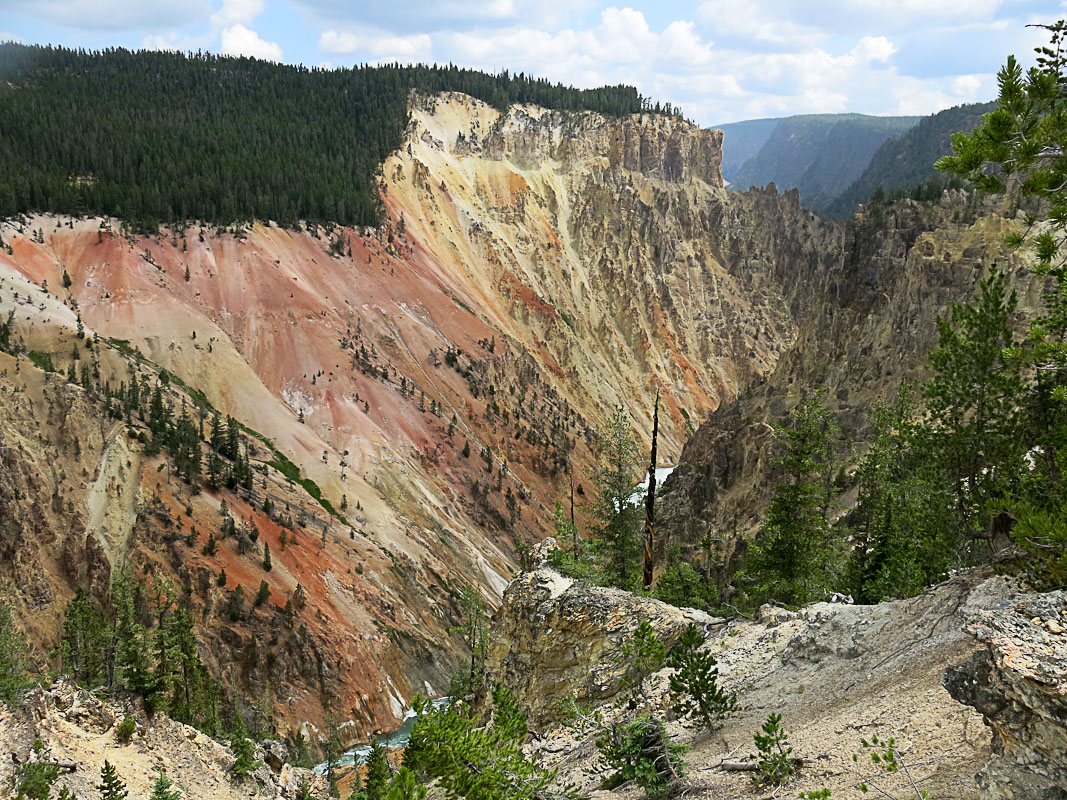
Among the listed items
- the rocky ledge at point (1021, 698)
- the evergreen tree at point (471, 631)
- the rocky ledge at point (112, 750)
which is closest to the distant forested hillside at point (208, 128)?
the evergreen tree at point (471, 631)

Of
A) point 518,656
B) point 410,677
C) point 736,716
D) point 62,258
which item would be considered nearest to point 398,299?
point 62,258

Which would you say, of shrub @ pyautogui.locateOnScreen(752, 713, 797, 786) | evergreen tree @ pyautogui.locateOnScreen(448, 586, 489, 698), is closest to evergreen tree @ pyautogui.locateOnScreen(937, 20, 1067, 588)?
shrub @ pyautogui.locateOnScreen(752, 713, 797, 786)

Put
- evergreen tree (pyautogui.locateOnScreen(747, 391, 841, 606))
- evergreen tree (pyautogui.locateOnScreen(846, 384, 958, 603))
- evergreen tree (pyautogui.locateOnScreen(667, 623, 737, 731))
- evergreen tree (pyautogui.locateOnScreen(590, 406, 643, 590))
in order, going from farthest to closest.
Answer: evergreen tree (pyautogui.locateOnScreen(590, 406, 643, 590)) → evergreen tree (pyautogui.locateOnScreen(747, 391, 841, 606)) → evergreen tree (pyautogui.locateOnScreen(846, 384, 958, 603)) → evergreen tree (pyautogui.locateOnScreen(667, 623, 737, 731))

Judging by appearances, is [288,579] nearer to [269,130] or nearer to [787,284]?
[269,130]

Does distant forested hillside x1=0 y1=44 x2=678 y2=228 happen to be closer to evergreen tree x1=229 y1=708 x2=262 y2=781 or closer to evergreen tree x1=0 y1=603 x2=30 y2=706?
evergreen tree x1=0 y1=603 x2=30 y2=706

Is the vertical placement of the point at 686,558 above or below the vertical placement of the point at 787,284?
below

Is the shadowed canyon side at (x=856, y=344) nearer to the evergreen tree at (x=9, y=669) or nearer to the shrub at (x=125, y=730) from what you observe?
the shrub at (x=125, y=730)
